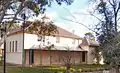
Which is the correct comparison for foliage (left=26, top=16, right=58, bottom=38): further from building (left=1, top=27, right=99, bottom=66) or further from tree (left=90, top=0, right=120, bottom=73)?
tree (left=90, top=0, right=120, bottom=73)

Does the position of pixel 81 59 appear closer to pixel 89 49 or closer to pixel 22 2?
pixel 89 49

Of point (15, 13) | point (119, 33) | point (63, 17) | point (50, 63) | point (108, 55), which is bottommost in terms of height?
point (50, 63)

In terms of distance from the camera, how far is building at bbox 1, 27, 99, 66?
139ft

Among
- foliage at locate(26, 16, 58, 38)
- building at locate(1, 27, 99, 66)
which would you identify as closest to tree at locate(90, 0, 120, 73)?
foliage at locate(26, 16, 58, 38)

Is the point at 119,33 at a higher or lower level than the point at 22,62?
higher

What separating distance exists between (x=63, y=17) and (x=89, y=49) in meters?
42.0

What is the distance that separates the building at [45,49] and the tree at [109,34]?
24.9 meters

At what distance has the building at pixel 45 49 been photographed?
42.2 metres

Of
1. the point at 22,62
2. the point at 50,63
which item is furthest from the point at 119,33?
the point at 50,63

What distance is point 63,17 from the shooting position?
1144 centimetres

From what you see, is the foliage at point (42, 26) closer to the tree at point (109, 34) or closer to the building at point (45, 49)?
the building at point (45, 49)

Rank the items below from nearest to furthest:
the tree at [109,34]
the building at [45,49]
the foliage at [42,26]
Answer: the tree at [109,34] < the foliage at [42,26] < the building at [45,49]

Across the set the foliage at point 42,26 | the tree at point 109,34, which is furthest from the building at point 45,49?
the tree at point 109,34

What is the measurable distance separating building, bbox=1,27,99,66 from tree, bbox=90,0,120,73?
979 inches
